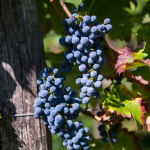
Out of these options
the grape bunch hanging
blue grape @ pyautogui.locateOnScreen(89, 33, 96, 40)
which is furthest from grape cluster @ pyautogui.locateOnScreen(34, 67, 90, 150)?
blue grape @ pyautogui.locateOnScreen(89, 33, 96, 40)

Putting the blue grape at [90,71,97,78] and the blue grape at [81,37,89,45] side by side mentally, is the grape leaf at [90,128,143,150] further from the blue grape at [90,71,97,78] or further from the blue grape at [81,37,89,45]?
the blue grape at [81,37,89,45]

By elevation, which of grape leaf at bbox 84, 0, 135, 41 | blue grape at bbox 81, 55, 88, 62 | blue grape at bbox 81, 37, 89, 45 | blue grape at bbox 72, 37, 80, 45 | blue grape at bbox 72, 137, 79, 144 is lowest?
blue grape at bbox 72, 137, 79, 144

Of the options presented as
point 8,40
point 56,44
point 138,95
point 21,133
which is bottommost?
point 21,133

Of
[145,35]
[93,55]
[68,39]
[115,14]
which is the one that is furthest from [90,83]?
[115,14]

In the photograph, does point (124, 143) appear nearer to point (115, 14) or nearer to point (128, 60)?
point (128, 60)

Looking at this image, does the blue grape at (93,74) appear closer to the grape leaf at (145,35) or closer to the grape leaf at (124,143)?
the grape leaf at (145,35)

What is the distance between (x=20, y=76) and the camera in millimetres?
1061

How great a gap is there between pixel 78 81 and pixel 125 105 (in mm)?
295

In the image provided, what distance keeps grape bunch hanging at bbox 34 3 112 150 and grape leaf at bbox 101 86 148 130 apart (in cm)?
9

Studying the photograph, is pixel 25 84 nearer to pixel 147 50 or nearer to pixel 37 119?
pixel 37 119

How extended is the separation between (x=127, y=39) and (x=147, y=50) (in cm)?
72

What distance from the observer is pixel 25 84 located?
1.07m

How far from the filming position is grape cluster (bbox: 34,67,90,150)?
36.9 inches

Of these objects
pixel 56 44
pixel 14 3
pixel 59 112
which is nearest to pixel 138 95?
pixel 59 112
